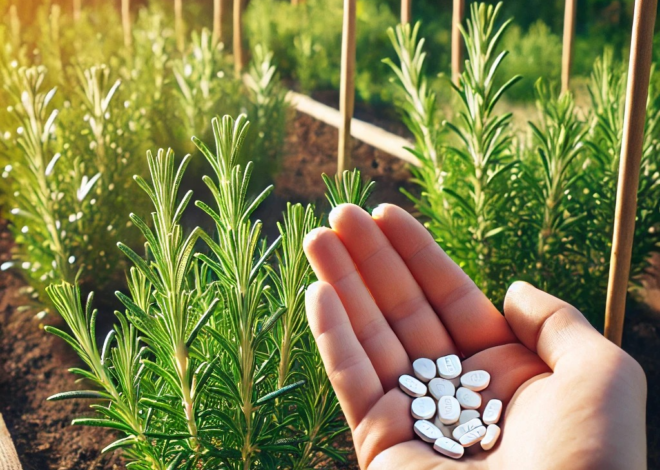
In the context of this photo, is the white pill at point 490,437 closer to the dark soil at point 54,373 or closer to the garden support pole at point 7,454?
the dark soil at point 54,373

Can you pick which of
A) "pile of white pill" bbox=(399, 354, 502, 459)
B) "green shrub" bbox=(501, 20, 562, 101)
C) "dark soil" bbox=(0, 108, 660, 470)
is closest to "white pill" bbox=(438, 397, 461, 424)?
"pile of white pill" bbox=(399, 354, 502, 459)

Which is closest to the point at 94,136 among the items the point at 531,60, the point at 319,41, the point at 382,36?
the point at 319,41

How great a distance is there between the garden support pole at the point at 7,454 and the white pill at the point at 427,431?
92 centimetres

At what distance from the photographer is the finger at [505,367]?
4.75 feet

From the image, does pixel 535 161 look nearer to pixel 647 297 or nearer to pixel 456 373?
pixel 647 297

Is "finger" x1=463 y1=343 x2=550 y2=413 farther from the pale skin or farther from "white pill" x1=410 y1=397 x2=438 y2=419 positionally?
"white pill" x1=410 y1=397 x2=438 y2=419

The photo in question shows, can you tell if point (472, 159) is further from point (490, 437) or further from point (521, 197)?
point (490, 437)

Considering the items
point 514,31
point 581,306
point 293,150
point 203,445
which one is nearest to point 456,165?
point 581,306

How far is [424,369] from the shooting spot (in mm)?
1461

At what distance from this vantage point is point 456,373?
147cm

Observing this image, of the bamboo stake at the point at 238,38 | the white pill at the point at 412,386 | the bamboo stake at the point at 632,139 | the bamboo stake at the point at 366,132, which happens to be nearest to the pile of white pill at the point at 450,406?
the white pill at the point at 412,386

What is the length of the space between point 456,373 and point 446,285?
0.19 metres

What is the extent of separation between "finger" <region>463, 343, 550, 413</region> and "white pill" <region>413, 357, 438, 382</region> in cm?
8

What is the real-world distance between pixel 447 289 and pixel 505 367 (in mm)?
203
